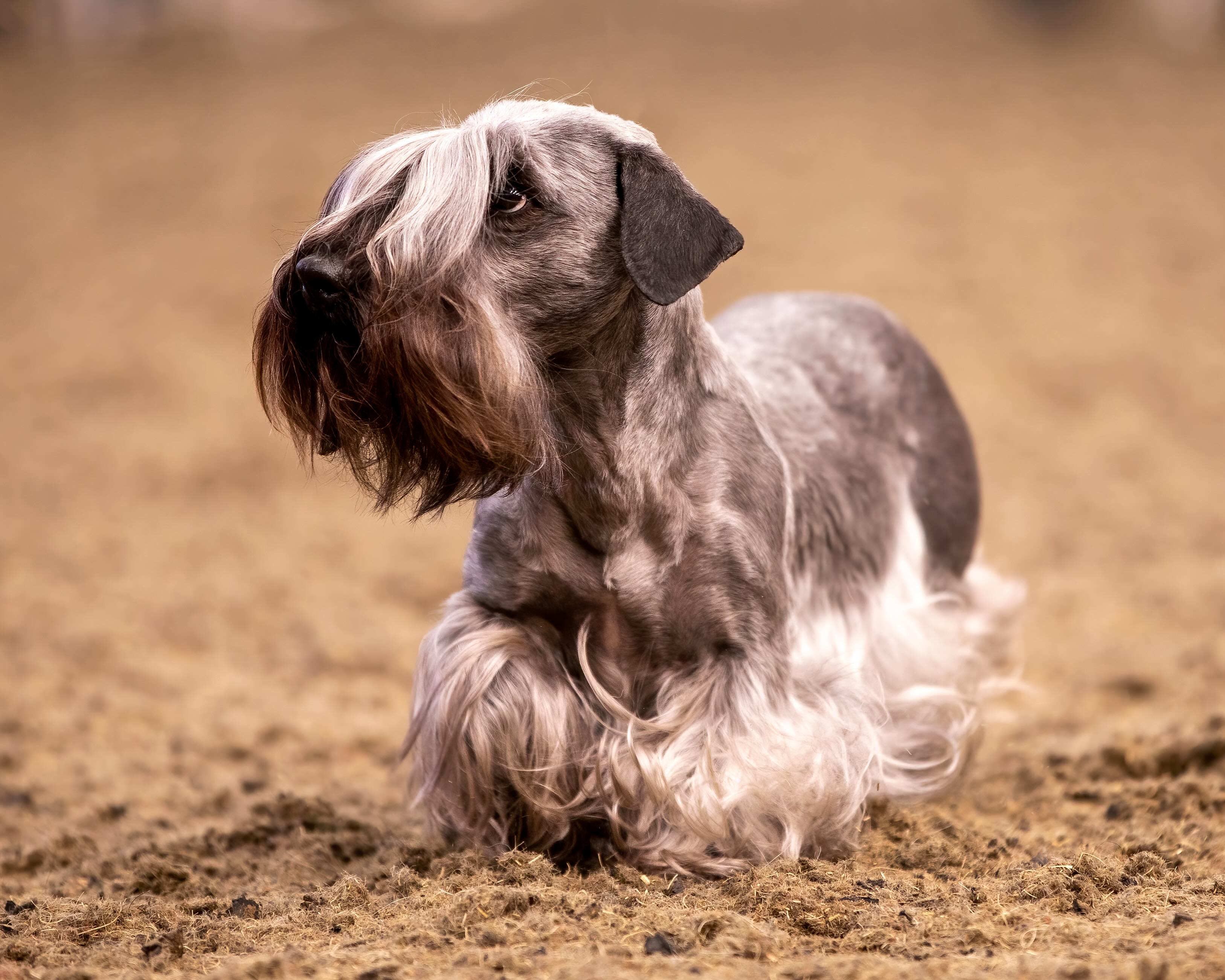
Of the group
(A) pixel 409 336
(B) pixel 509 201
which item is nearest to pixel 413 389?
(A) pixel 409 336

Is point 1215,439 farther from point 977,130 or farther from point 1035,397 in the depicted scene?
point 977,130

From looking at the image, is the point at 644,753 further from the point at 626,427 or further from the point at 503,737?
the point at 626,427

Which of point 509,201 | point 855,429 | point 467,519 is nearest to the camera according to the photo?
point 509,201

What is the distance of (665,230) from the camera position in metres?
3.75

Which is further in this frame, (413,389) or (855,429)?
(855,429)

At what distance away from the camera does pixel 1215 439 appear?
38.6ft

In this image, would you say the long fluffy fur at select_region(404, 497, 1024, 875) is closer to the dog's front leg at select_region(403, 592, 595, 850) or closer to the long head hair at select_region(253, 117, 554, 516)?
the dog's front leg at select_region(403, 592, 595, 850)

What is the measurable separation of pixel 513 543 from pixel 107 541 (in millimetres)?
6429

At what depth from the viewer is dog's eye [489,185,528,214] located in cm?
370

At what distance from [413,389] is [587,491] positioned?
651 millimetres

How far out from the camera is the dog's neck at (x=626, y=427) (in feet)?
13.0

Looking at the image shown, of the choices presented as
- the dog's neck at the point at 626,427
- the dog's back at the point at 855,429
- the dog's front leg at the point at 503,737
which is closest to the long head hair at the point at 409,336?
the dog's neck at the point at 626,427

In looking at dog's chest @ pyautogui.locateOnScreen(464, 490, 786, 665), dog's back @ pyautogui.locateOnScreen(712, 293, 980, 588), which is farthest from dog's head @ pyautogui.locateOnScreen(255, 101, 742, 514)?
dog's back @ pyautogui.locateOnScreen(712, 293, 980, 588)

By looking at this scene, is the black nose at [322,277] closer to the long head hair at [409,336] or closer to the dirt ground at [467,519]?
the long head hair at [409,336]
